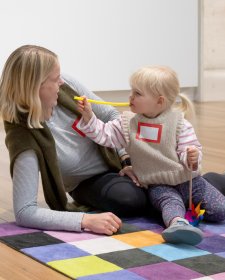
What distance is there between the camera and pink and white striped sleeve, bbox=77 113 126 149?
2055 millimetres

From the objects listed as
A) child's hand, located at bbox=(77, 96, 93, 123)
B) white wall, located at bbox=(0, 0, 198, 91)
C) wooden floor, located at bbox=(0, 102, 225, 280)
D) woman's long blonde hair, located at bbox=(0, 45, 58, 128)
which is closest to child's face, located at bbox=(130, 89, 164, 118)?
child's hand, located at bbox=(77, 96, 93, 123)

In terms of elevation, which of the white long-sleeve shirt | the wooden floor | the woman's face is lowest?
the wooden floor

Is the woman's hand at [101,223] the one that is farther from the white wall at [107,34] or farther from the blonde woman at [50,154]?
the white wall at [107,34]

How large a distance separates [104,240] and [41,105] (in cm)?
40

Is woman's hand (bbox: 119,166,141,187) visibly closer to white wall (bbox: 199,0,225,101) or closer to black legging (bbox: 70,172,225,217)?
black legging (bbox: 70,172,225,217)

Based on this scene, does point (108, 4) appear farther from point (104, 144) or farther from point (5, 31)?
point (104, 144)

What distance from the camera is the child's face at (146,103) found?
6.53 ft

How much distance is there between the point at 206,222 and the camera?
2035 mm

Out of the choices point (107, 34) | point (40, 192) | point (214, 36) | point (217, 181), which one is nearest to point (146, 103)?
point (217, 181)

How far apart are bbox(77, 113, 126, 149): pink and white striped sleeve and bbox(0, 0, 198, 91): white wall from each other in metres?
2.39

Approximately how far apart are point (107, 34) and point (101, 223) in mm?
2952

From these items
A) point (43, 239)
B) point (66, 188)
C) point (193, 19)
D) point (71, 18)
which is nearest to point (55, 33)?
point (71, 18)

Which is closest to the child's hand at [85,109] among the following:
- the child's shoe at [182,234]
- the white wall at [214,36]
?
the child's shoe at [182,234]

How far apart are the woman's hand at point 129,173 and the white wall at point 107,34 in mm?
2393
